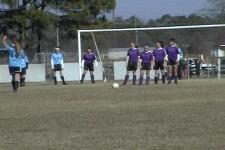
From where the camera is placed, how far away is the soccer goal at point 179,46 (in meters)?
38.5

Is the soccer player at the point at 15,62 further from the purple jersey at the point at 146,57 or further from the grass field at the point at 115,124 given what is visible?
the purple jersey at the point at 146,57

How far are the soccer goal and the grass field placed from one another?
22.5m

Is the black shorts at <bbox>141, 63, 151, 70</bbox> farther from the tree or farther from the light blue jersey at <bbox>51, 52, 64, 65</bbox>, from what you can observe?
the tree

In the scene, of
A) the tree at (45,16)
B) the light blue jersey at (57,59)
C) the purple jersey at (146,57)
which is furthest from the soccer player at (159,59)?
the tree at (45,16)

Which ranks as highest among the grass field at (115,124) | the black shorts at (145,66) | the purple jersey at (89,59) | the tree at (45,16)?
the tree at (45,16)

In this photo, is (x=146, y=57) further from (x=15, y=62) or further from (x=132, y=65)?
(x=15, y=62)

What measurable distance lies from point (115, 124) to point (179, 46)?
100 feet

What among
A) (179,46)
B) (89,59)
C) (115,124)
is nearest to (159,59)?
(89,59)

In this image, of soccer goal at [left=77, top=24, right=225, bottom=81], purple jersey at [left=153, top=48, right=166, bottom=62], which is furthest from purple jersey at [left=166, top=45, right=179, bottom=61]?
soccer goal at [left=77, top=24, right=225, bottom=81]

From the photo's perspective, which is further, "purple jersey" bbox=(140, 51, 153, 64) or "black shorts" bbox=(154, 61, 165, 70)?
"purple jersey" bbox=(140, 51, 153, 64)

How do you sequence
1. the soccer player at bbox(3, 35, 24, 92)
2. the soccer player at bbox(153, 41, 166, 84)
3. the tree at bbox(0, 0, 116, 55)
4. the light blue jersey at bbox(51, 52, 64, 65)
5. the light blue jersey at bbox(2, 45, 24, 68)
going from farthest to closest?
the tree at bbox(0, 0, 116, 55)
the light blue jersey at bbox(51, 52, 64, 65)
the soccer player at bbox(153, 41, 166, 84)
the light blue jersey at bbox(2, 45, 24, 68)
the soccer player at bbox(3, 35, 24, 92)

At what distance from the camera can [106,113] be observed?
12.6m

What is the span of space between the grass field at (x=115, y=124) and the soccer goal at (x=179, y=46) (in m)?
22.5

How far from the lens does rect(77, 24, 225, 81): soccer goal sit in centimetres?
3846
